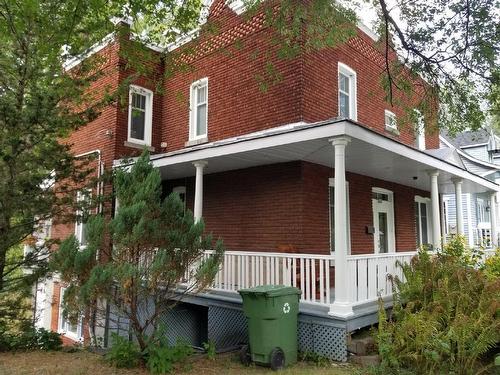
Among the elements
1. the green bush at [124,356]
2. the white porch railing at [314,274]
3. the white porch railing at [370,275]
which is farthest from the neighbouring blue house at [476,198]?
the green bush at [124,356]

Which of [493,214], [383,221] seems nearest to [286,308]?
[383,221]

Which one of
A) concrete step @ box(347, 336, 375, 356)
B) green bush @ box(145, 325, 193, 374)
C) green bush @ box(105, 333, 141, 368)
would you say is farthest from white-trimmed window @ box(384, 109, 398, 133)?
green bush @ box(105, 333, 141, 368)

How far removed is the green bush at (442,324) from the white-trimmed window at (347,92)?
5.38 meters

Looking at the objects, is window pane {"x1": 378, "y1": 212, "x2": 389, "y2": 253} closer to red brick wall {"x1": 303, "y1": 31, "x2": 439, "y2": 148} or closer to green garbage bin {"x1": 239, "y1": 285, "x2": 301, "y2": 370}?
red brick wall {"x1": 303, "y1": 31, "x2": 439, "y2": 148}

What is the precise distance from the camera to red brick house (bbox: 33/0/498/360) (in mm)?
6918

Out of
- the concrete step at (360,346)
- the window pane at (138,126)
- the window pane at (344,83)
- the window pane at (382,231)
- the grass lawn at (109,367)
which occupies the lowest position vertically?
the grass lawn at (109,367)

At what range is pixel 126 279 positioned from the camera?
5434 millimetres

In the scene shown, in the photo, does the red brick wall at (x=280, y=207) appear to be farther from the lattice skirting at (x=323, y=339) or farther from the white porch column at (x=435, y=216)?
the lattice skirting at (x=323, y=339)

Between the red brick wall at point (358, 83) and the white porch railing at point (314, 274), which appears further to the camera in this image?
the red brick wall at point (358, 83)

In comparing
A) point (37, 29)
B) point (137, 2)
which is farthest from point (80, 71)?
point (137, 2)

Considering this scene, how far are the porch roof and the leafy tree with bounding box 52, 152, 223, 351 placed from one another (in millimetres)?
2317

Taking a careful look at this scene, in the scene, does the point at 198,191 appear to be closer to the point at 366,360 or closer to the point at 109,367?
the point at 109,367

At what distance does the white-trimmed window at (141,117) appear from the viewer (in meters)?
12.5

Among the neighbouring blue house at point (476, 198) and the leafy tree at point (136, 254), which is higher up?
the neighbouring blue house at point (476, 198)
